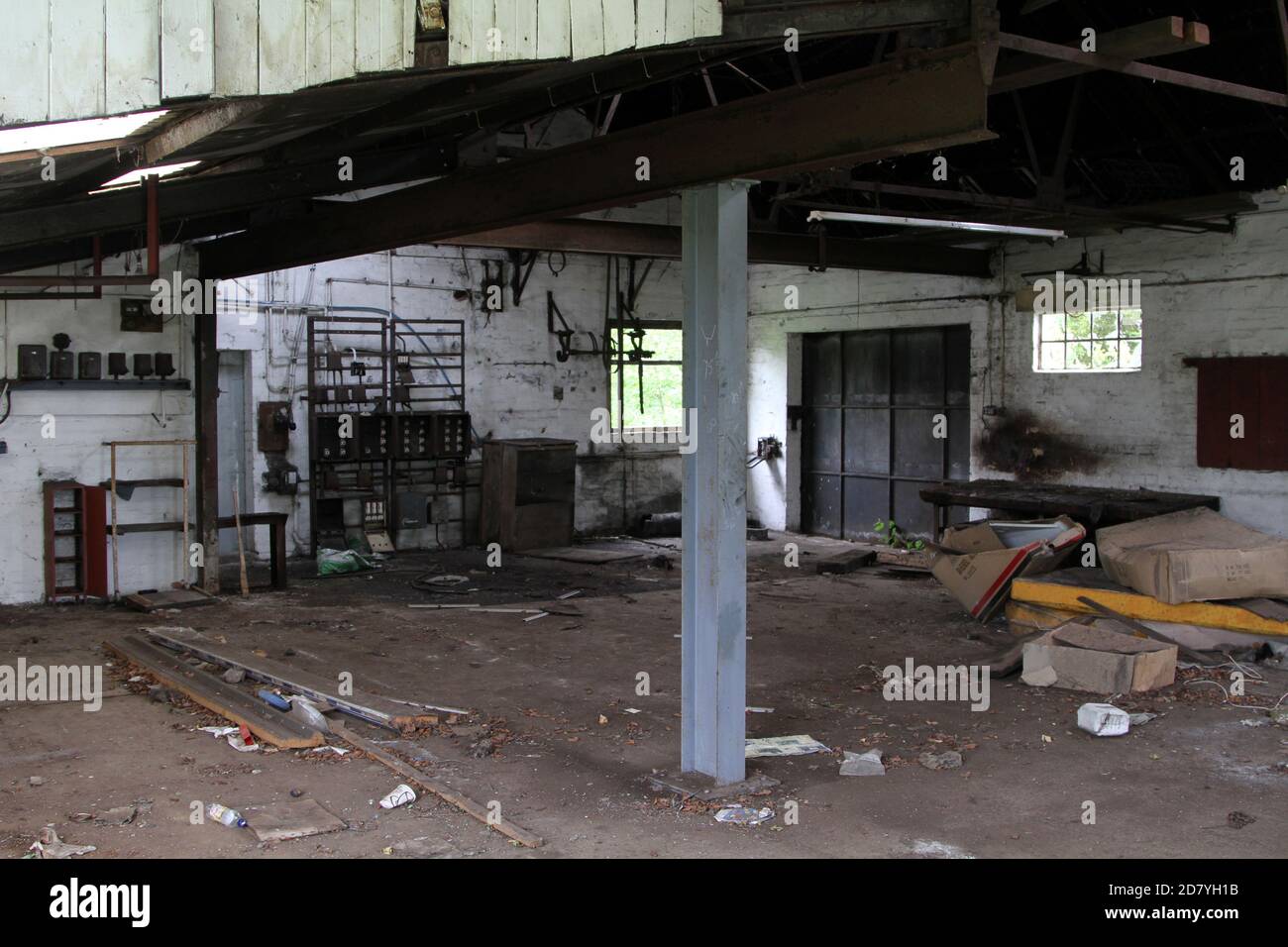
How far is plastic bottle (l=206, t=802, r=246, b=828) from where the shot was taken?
16.3ft

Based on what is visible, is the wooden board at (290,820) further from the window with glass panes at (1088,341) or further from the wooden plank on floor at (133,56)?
the window with glass panes at (1088,341)

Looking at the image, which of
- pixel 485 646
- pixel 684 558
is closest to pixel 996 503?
pixel 485 646

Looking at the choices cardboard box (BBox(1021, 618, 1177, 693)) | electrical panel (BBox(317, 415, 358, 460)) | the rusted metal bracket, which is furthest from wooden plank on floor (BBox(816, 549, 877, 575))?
the rusted metal bracket

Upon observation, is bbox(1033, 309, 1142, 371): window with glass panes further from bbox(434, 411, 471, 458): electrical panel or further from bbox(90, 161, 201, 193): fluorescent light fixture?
bbox(90, 161, 201, 193): fluorescent light fixture

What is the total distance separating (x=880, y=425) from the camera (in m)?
14.4

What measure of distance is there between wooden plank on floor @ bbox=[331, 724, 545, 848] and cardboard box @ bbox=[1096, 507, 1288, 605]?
5357 millimetres

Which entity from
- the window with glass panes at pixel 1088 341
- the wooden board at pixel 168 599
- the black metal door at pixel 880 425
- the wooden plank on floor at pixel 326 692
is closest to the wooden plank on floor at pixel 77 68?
Answer: the wooden plank on floor at pixel 326 692

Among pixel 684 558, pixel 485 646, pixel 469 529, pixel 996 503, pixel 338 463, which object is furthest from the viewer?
pixel 469 529

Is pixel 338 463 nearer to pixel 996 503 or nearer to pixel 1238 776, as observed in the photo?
pixel 996 503

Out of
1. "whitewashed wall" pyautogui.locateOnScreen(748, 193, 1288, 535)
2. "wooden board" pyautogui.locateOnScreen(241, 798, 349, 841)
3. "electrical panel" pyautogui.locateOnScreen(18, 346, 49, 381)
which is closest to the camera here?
"wooden board" pyautogui.locateOnScreen(241, 798, 349, 841)

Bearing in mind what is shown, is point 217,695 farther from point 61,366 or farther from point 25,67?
point 61,366

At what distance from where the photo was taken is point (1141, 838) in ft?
16.4

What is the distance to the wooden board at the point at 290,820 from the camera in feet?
16.0

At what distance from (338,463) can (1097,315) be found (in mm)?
8384
